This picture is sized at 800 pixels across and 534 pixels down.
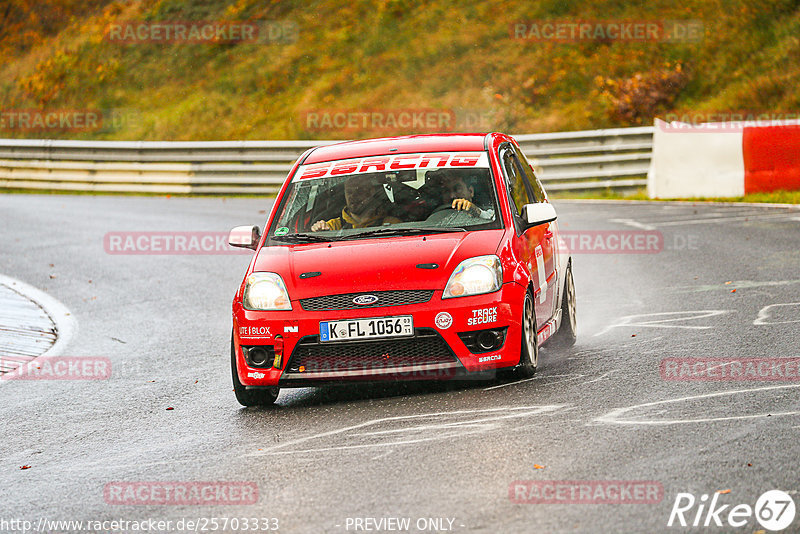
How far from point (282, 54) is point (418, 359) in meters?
31.1

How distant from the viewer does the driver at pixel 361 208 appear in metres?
8.09

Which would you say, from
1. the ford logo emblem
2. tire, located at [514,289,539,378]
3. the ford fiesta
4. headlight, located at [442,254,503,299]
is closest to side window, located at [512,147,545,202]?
the ford fiesta

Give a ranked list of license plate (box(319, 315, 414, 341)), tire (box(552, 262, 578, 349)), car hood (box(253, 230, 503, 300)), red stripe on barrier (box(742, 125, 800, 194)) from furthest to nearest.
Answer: red stripe on barrier (box(742, 125, 800, 194)) → tire (box(552, 262, 578, 349)) → car hood (box(253, 230, 503, 300)) → license plate (box(319, 315, 414, 341))

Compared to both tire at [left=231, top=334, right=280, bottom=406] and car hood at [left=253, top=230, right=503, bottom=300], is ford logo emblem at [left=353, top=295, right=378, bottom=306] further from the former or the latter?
tire at [left=231, top=334, right=280, bottom=406]

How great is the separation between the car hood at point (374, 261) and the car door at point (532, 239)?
323mm

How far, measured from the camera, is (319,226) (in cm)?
818

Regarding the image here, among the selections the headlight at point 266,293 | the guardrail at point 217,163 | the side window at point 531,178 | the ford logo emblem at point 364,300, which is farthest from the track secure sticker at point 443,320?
the guardrail at point 217,163

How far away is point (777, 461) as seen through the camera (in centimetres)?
537

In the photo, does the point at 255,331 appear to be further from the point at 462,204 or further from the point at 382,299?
the point at 462,204

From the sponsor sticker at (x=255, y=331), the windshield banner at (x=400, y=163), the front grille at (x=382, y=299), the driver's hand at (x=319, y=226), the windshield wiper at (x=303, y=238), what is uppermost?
the windshield banner at (x=400, y=163)

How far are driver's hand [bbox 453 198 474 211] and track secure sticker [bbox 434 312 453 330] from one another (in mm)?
1179

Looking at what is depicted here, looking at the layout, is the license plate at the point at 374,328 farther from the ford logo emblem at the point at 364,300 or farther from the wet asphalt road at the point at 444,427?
the wet asphalt road at the point at 444,427

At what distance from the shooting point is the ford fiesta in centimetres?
711

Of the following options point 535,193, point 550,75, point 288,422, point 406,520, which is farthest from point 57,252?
point 550,75
